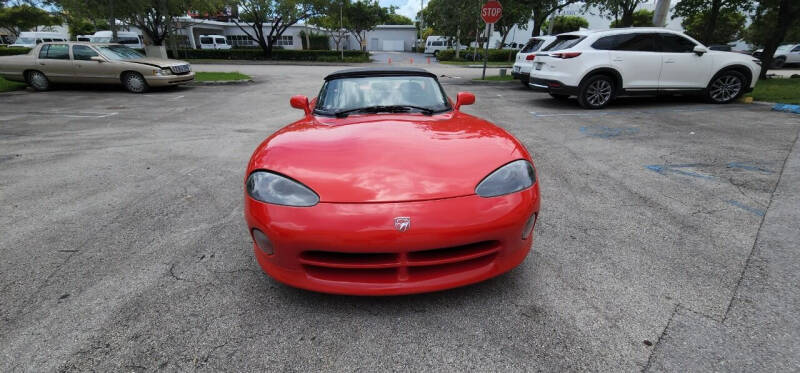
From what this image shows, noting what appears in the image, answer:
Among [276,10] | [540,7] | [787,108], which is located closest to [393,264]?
[787,108]

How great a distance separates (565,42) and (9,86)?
16197 millimetres

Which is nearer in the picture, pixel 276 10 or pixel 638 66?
pixel 638 66

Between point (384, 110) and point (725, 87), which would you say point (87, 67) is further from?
point (725, 87)

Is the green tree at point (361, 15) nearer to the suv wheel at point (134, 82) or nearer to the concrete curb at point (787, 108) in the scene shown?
the suv wheel at point (134, 82)

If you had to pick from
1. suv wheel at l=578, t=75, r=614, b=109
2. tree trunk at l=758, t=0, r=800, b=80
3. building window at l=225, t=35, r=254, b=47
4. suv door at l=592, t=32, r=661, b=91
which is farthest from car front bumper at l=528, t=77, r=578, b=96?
building window at l=225, t=35, r=254, b=47

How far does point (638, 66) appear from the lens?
8.02m

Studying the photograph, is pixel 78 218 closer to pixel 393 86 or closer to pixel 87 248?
pixel 87 248

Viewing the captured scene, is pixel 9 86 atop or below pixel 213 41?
below

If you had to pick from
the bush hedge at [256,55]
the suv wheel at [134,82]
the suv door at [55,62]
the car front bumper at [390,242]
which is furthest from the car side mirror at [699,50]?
the bush hedge at [256,55]

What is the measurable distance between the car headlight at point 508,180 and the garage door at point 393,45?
6761 cm

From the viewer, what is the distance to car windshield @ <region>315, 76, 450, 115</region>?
312cm

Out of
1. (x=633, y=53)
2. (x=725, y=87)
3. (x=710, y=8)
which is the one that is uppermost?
(x=710, y=8)

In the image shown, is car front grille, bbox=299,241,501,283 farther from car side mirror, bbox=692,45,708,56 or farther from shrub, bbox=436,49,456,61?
shrub, bbox=436,49,456,61

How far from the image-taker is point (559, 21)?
4375 centimetres
